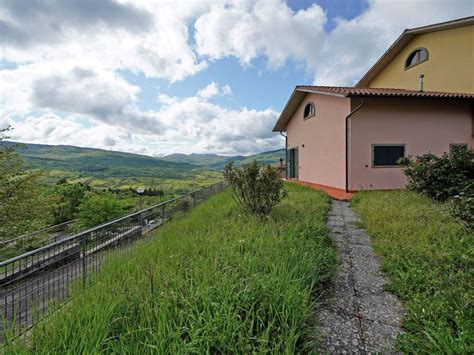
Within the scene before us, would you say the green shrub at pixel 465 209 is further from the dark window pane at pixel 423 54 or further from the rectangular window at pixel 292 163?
the dark window pane at pixel 423 54

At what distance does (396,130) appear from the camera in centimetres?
948

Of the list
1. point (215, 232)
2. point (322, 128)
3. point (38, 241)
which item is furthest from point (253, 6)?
point (38, 241)

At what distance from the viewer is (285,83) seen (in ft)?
51.1

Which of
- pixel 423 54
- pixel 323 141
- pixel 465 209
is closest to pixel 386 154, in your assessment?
pixel 323 141

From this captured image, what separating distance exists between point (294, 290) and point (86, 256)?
2661 mm

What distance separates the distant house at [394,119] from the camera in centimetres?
938

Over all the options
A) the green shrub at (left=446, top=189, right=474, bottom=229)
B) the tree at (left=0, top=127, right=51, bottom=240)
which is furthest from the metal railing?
the tree at (left=0, top=127, right=51, bottom=240)

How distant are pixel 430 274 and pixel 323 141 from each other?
913 cm

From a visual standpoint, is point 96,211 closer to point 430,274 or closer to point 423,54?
point 430,274

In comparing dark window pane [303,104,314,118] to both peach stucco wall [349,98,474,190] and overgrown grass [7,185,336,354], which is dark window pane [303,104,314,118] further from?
overgrown grass [7,185,336,354]

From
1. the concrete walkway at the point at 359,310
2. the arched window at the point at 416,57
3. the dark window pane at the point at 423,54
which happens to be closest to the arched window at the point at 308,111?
the arched window at the point at 416,57

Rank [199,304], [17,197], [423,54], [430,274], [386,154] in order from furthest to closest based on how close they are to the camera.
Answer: [17,197] → [423,54] → [386,154] → [430,274] → [199,304]

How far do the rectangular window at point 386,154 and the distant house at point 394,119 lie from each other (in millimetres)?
39

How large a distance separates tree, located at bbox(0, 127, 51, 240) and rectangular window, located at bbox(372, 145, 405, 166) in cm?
1791
